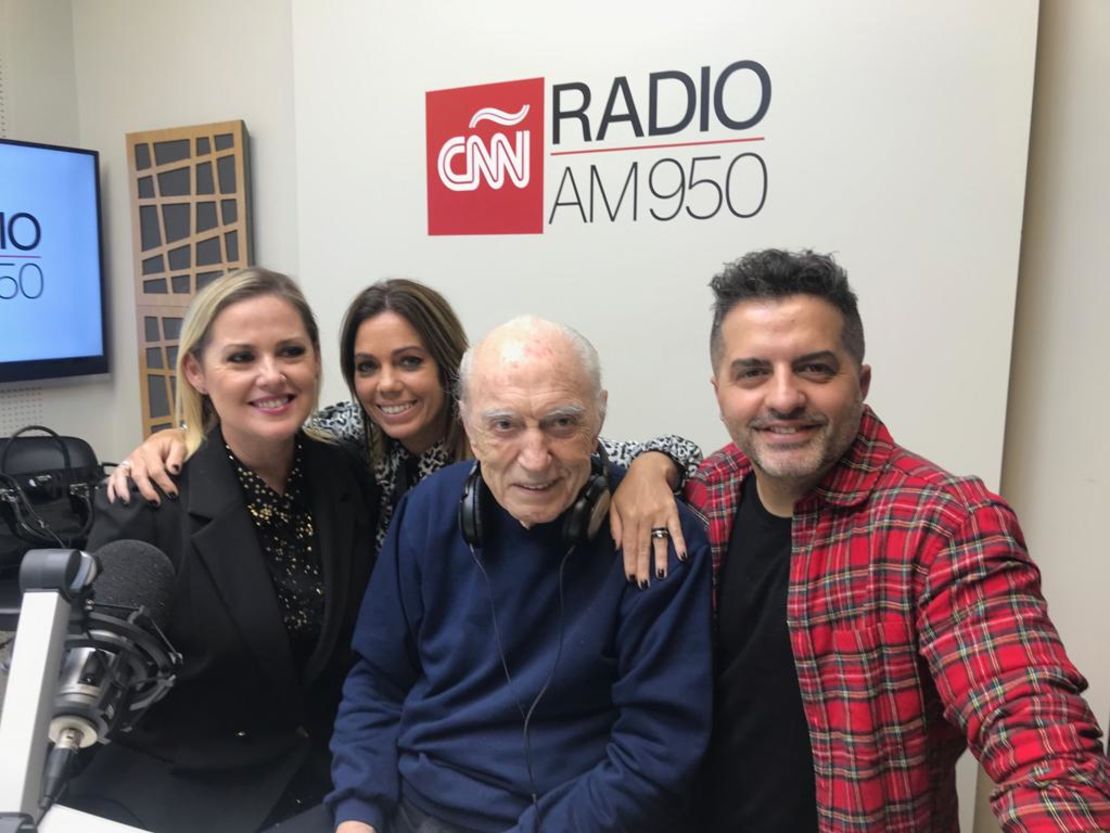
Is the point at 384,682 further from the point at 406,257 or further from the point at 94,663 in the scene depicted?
the point at 406,257

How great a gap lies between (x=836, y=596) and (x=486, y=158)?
189cm

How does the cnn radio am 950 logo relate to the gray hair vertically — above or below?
above

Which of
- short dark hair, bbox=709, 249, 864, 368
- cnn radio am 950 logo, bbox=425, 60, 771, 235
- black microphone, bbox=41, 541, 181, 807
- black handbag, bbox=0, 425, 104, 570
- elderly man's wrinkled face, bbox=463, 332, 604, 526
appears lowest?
black handbag, bbox=0, 425, 104, 570

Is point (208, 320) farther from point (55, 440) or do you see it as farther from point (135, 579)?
point (55, 440)

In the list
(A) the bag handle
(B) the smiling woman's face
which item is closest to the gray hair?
(B) the smiling woman's face

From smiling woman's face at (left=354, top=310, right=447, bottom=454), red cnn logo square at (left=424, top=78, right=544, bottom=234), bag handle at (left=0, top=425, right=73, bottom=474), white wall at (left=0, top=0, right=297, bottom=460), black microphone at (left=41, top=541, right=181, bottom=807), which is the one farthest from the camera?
white wall at (left=0, top=0, right=297, bottom=460)

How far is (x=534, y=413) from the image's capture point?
53.7 inches

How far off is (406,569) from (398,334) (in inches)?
23.5

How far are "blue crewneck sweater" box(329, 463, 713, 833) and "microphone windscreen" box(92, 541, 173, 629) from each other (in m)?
0.51

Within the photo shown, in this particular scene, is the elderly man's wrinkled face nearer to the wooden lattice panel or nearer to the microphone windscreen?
the microphone windscreen

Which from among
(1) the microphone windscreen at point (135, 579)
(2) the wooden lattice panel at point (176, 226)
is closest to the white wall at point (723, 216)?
(2) the wooden lattice panel at point (176, 226)

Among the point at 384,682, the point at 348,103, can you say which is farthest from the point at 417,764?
the point at 348,103

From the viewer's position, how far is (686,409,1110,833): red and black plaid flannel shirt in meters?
1.03

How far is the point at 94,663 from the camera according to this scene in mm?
852
